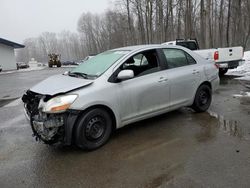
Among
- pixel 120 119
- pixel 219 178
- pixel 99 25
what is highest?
pixel 99 25

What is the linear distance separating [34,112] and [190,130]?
9.31 feet

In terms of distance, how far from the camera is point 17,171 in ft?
11.4

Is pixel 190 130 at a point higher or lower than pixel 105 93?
lower

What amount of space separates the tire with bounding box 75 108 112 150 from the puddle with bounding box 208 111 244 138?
221cm

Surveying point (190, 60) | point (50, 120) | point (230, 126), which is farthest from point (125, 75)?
point (230, 126)

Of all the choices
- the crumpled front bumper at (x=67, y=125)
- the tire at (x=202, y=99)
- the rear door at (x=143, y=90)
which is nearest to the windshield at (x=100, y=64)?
the rear door at (x=143, y=90)

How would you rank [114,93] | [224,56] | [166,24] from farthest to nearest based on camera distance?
1. [166,24]
2. [224,56]
3. [114,93]

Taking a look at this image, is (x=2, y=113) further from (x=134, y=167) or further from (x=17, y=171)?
(x=134, y=167)

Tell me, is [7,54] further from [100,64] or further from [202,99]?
[202,99]

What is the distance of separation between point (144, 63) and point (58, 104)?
207 cm

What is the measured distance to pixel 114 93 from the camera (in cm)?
410

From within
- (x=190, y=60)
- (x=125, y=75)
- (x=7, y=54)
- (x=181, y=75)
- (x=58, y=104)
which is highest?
(x=7, y=54)

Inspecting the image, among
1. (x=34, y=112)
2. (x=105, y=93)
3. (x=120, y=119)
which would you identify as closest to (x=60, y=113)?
(x=34, y=112)

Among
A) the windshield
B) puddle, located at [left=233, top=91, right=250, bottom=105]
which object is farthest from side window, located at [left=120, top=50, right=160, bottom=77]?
puddle, located at [left=233, top=91, right=250, bottom=105]
